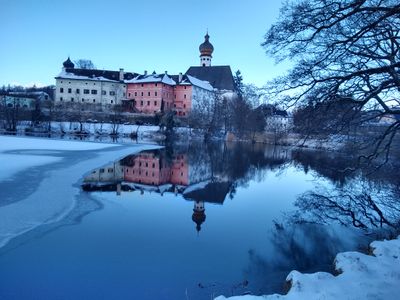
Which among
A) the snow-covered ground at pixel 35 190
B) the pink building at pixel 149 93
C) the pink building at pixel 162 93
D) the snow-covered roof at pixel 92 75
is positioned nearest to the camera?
the snow-covered ground at pixel 35 190

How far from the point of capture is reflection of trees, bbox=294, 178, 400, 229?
10.3 metres

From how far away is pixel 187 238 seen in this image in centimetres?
831

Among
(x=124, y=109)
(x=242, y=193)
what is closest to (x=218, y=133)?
(x=124, y=109)

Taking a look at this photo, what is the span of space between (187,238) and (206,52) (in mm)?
82330

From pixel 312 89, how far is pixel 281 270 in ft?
13.3

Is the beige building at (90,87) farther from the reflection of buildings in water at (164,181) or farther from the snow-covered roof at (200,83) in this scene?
the reflection of buildings in water at (164,181)

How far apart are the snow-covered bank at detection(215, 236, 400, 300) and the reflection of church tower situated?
3.93 m

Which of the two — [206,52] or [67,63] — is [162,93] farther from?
[67,63]

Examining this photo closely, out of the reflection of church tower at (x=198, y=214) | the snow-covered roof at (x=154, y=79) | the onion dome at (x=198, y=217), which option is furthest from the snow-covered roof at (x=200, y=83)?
the onion dome at (x=198, y=217)

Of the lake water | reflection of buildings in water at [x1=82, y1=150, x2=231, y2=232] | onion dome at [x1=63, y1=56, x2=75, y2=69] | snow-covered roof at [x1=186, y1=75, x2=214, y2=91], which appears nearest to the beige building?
onion dome at [x1=63, y1=56, x2=75, y2=69]

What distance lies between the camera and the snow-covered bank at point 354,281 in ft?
16.2

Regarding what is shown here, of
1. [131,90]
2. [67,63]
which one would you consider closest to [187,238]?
[131,90]

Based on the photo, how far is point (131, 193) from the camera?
13445 millimetres

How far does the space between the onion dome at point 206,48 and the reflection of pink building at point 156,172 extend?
218ft
